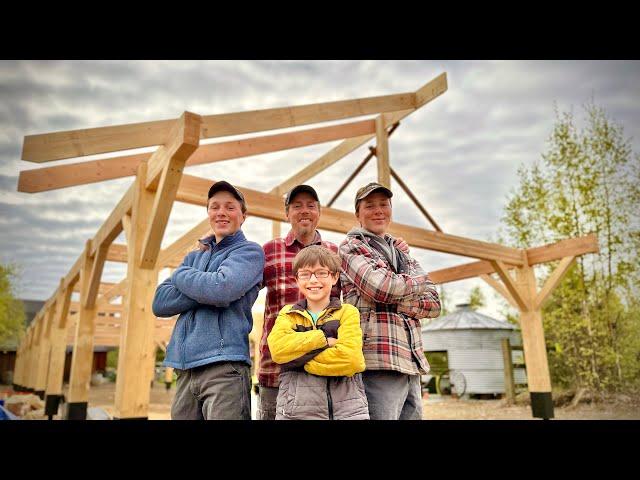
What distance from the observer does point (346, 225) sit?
5.06 metres

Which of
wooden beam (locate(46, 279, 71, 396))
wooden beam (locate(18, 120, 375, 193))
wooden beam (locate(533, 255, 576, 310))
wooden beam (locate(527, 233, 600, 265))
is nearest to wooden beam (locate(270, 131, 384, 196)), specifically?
wooden beam (locate(18, 120, 375, 193))

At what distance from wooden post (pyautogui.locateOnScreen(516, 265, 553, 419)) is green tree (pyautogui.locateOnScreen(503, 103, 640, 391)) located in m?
3.57

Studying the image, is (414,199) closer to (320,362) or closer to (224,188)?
(224,188)

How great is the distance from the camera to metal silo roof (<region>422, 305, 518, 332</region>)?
556 inches

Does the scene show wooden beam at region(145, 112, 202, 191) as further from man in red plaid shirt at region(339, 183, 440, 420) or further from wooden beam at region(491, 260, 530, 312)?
wooden beam at region(491, 260, 530, 312)

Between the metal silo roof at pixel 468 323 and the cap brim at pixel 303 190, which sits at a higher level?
the metal silo roof at pixel 468 323

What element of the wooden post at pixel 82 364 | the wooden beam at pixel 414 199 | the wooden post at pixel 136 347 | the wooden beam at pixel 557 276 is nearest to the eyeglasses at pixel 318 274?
the wooden post at pixel 136 347

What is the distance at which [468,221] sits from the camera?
9367 millimetres

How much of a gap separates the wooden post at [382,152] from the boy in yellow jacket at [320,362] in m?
4.25

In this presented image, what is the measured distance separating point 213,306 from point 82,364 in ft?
16.2

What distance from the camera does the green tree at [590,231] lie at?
9445 mm

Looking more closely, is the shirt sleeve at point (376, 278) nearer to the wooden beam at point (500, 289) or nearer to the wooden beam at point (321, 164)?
the wooden beam at point (321, 164)
